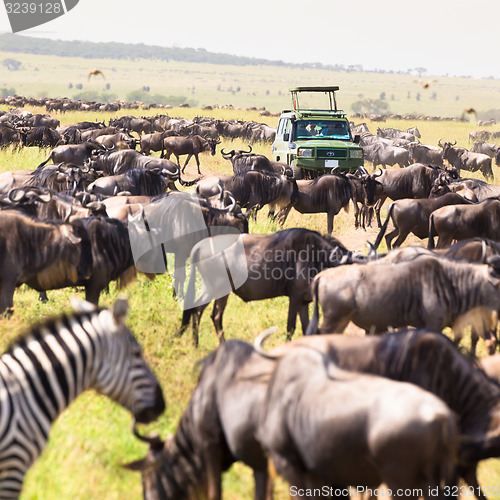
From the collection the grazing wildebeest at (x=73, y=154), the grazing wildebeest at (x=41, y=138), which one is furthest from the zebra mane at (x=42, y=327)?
the grazing wildebeest at (x=41, y=138)

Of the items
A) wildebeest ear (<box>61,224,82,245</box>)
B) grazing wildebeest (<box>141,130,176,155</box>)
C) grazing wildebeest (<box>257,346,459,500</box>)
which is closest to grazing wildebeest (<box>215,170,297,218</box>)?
wildebeest ear (<box>61,224,82,245</box>)

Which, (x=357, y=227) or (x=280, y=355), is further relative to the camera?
(x=357, y=227)

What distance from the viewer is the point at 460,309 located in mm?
6121

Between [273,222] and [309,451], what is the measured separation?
10577mm

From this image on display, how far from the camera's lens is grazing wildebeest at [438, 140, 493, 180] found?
969 inches

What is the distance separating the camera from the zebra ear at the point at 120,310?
12.7 feet

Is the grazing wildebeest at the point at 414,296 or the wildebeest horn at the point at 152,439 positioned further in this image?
the grazing wildebeest at the point at 414,296

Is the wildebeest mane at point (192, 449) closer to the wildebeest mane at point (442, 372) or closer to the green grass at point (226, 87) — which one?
the wildebeest mane at point (442, 372)

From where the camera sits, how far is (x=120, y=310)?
154 inches

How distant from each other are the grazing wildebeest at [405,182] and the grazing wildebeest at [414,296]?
8994 millimetres

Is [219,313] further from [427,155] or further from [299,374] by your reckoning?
[427,155]

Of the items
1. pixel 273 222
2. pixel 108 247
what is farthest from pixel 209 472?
pixel 273 222

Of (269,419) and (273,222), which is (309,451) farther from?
(273,222)

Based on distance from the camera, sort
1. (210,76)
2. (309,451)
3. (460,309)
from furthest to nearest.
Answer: (210,76) → (460,309) → (309,451)
